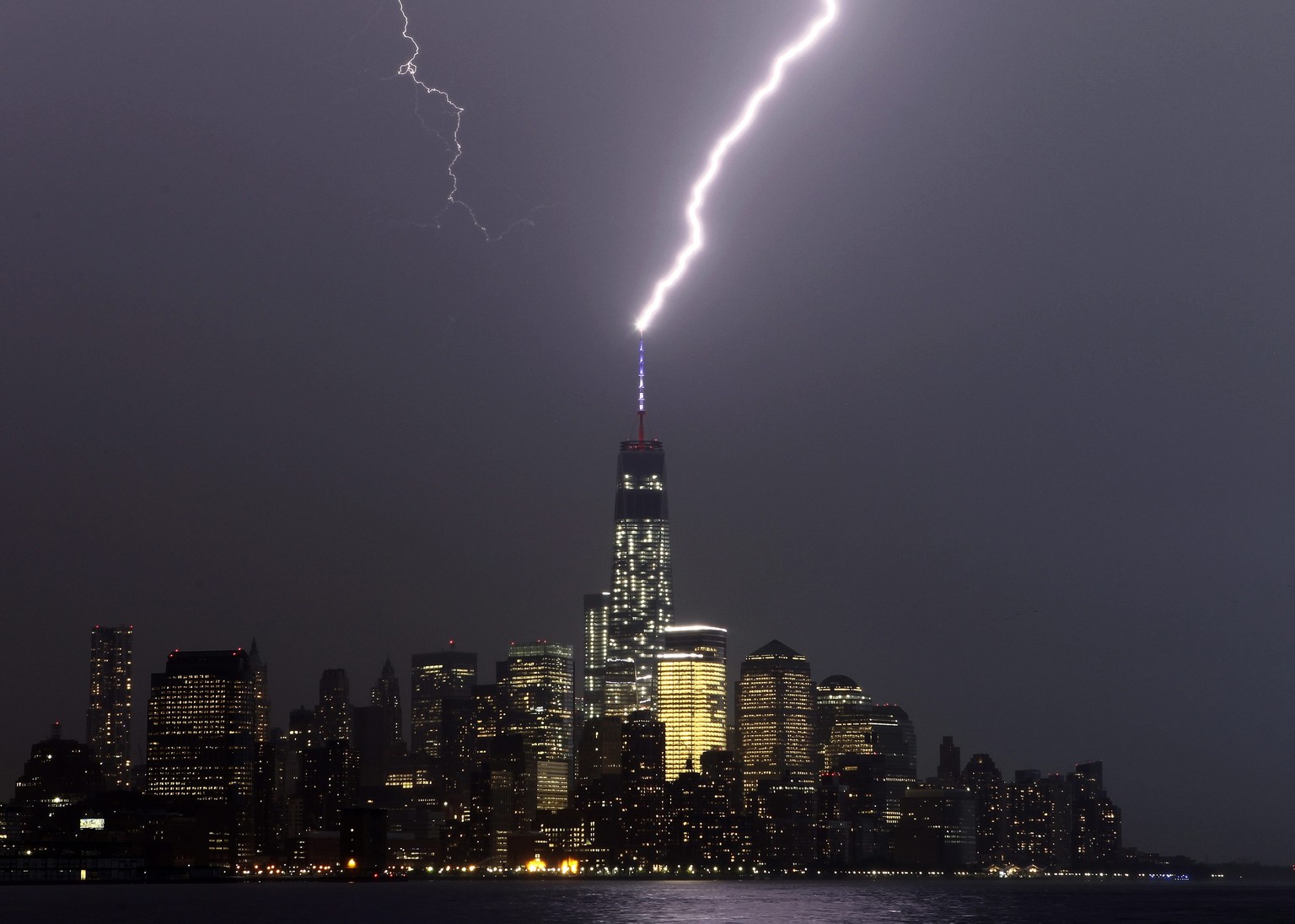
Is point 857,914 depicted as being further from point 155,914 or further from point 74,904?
point 74,904

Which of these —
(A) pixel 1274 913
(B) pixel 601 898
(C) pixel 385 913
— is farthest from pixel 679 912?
(A) pixel 1274 913

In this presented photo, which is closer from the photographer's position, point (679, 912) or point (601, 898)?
point (679, 912)

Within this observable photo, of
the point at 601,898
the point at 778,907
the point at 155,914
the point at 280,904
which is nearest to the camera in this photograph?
the point at 155,914

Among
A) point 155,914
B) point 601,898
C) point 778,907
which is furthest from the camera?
point 601,898

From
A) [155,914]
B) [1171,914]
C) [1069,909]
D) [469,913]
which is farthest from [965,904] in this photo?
[155,914]

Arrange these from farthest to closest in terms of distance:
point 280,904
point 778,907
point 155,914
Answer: point 280,904, point 778,907, point 155,914

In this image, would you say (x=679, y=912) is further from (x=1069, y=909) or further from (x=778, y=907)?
(x=1069, y=909)

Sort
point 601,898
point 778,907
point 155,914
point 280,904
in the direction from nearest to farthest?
point 155,914 < point 778,907 < point 280,904 < point 601,898

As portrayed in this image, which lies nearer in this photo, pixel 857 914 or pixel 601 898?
pixel 857 914

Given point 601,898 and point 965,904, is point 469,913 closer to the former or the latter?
point 601,898
